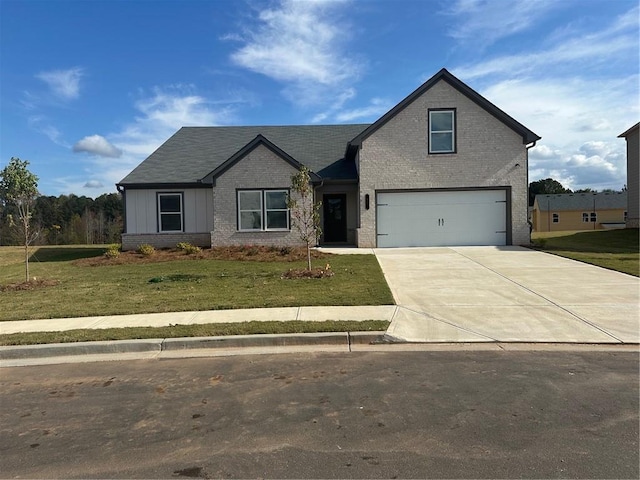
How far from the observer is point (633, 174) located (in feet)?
85.9

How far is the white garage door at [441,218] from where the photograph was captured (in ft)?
62.2

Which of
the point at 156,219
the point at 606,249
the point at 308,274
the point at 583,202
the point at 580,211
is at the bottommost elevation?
the point at 308,274

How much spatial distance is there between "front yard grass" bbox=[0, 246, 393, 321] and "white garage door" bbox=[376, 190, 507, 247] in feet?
12.4

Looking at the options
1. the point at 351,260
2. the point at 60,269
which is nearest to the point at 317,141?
the point at 351,260

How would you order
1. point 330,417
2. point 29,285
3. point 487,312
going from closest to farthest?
1. point 330,417
2. point 487,312
3. point 29,285

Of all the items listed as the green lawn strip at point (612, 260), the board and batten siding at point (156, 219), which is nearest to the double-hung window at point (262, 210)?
the board and batten siding at point (156, 219)

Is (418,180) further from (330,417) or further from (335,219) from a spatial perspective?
(330,417)

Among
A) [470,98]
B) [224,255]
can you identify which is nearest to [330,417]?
[224,255]

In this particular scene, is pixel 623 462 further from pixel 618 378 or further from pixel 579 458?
pixel 618 378

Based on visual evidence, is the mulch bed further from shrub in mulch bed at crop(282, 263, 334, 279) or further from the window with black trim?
shrub in mulch bed at crop(282, 263, 334, 279)

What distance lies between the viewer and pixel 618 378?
5.17m

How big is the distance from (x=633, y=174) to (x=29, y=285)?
2949 cm

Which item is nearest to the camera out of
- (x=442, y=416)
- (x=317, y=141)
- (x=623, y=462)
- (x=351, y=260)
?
(x=623, y=462)

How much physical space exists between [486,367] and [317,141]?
754 inches
